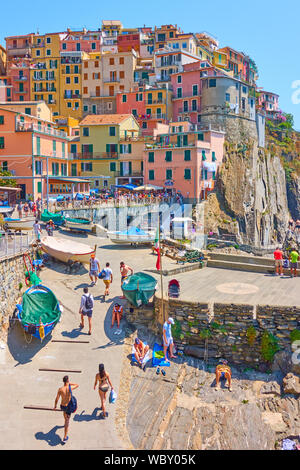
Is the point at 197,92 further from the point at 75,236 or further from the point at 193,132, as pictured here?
the point at 75,236

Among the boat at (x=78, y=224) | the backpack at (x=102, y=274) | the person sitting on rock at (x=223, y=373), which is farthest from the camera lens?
the boat at (x=78, y=224)

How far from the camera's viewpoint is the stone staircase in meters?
18.8

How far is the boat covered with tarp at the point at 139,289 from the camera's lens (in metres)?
14.9

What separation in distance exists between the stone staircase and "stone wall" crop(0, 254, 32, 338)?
834 centimetres

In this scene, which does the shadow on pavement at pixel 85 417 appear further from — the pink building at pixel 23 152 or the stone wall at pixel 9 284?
the pink building at pixel 23 152

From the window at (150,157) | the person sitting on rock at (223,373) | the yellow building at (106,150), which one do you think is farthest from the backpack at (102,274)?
the yellow building at (106,150)

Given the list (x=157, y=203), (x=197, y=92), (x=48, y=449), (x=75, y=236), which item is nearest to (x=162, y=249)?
(x=75, y=236)

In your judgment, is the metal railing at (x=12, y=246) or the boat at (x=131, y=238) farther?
the boat at (x=131, y=238)

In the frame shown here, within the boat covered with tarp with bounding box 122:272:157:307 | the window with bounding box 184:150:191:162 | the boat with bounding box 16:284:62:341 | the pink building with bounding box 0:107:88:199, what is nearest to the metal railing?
the boat with bounding box 16:284:62:341

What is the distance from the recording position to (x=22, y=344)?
44.4ft

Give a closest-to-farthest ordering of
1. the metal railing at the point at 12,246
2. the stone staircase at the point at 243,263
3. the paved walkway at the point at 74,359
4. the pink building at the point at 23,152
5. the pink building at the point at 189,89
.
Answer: the paved walkway at the point at 74,359
the metal railing at the point at 12,246
the stone staircase at the point at 243,263
the pink building at the point at 23,152
the pink building at the point at 189,89

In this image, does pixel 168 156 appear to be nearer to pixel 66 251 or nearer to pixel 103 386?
pixel 66 251

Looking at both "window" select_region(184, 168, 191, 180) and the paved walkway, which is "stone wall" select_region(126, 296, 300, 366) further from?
"window" select_region(184, 168, 191, 180)

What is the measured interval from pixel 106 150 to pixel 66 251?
118 feet
